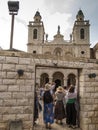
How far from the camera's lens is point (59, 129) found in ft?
26.6

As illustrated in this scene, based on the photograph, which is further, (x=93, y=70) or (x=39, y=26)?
(x=39, y=26)

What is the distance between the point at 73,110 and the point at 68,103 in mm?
320

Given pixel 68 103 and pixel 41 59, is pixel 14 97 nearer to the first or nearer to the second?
pixel 41 59

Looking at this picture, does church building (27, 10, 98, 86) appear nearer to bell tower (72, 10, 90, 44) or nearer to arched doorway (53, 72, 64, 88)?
bell tower (72, 10, 90, 44)

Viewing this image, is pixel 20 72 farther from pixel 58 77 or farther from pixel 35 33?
pixel 35 33

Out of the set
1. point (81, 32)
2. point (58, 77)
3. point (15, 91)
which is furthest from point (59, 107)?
point (81, 32)

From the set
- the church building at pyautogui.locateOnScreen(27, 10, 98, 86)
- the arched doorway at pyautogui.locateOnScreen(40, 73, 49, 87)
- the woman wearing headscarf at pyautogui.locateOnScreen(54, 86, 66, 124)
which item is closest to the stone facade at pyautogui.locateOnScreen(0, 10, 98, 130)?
the woman wearing headscarf at pyautogui.locateOnScreen(54, 86, 66, 124)

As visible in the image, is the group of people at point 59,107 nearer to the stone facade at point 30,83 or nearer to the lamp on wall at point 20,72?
the stone facade at point 30,83

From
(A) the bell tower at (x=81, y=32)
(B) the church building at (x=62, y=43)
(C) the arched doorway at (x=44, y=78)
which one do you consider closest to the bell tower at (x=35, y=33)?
(B) the church building at (x=62, y=43)

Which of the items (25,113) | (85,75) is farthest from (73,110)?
(25,113)

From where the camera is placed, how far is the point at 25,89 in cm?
748

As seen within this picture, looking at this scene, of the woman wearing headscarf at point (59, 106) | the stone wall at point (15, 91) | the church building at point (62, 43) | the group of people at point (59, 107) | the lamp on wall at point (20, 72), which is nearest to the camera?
the stone wall at point (15, 91)

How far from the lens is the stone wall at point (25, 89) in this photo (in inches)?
287

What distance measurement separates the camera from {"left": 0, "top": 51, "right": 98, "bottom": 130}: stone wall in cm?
729
